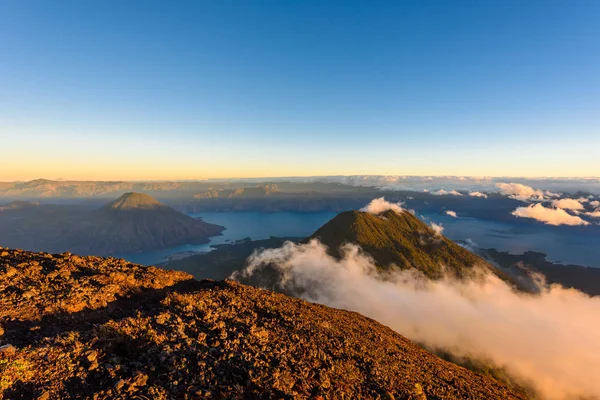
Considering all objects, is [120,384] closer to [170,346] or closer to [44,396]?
[44,396]

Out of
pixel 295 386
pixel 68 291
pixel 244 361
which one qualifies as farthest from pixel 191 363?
pixel 68 291

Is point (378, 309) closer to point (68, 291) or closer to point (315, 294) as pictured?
point (315, 294)

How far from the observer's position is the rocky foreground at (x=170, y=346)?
9.92m

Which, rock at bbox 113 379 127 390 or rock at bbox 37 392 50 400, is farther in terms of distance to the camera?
rock at bbox 113 379 127 390

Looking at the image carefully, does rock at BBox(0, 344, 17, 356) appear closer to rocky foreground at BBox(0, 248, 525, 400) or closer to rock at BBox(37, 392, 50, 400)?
rocky foreground at BBox(0, 248, 525, 400)

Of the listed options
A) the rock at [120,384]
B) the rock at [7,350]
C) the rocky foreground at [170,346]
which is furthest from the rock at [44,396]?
the rock at [7,350]

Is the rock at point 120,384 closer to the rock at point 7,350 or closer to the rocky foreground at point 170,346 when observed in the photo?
the rocky foreground at point 170,346

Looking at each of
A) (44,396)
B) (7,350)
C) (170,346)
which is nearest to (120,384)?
(44,396)

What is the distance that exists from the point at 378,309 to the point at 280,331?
158 m

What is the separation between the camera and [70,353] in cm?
1058

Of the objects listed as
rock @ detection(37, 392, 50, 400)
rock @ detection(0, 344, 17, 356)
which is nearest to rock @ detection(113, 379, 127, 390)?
rock @ detection(37, 392, 50, 400)

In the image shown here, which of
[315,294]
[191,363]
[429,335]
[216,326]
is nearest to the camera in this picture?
[191,363]

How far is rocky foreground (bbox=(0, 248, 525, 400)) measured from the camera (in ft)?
32.6

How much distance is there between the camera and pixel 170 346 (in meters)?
12.7
